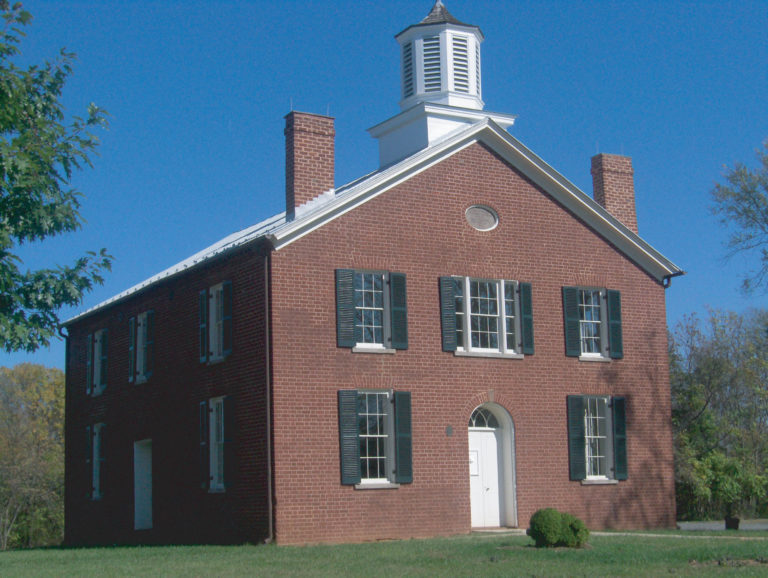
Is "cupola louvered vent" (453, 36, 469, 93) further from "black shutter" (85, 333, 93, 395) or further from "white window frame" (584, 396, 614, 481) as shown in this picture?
"black shutter" (85, 333, 93, 395)

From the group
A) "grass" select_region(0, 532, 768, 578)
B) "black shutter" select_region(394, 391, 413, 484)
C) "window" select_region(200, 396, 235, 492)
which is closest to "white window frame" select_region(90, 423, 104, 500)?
"window" select_region(200, 396, 235, 492)

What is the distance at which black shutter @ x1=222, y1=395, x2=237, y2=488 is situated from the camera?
847 inches

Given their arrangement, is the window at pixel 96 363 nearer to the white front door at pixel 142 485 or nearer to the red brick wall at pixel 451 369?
the white front door at pixel 142 485

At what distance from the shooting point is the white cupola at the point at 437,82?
25.5m

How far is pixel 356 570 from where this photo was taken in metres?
15.2

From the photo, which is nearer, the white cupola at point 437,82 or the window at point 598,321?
the window at point 598,321

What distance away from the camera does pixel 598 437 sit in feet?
79.8

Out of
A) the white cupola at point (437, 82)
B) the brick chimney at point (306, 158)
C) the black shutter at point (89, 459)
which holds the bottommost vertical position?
the black shutter at point (89, 459)

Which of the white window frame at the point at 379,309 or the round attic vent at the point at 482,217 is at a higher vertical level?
the round attic vent at the point at 482,217

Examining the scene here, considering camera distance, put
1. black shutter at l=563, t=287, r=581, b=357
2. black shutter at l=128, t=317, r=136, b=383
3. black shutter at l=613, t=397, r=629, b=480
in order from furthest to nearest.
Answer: black shutter at l=128, t=317, r=136, b=383 → black shutter at l=613, t=397, r=629, b=480 → black shutter at l=563, t=287, r=581, b=357

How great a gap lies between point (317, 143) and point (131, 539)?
10.8 meters

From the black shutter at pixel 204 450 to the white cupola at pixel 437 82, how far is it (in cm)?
772

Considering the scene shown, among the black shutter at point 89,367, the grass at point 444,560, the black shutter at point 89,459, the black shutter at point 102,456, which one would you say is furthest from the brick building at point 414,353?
the black shutter at point 89,367

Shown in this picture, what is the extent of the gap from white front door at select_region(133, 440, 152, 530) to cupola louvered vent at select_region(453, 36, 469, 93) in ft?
37.5
